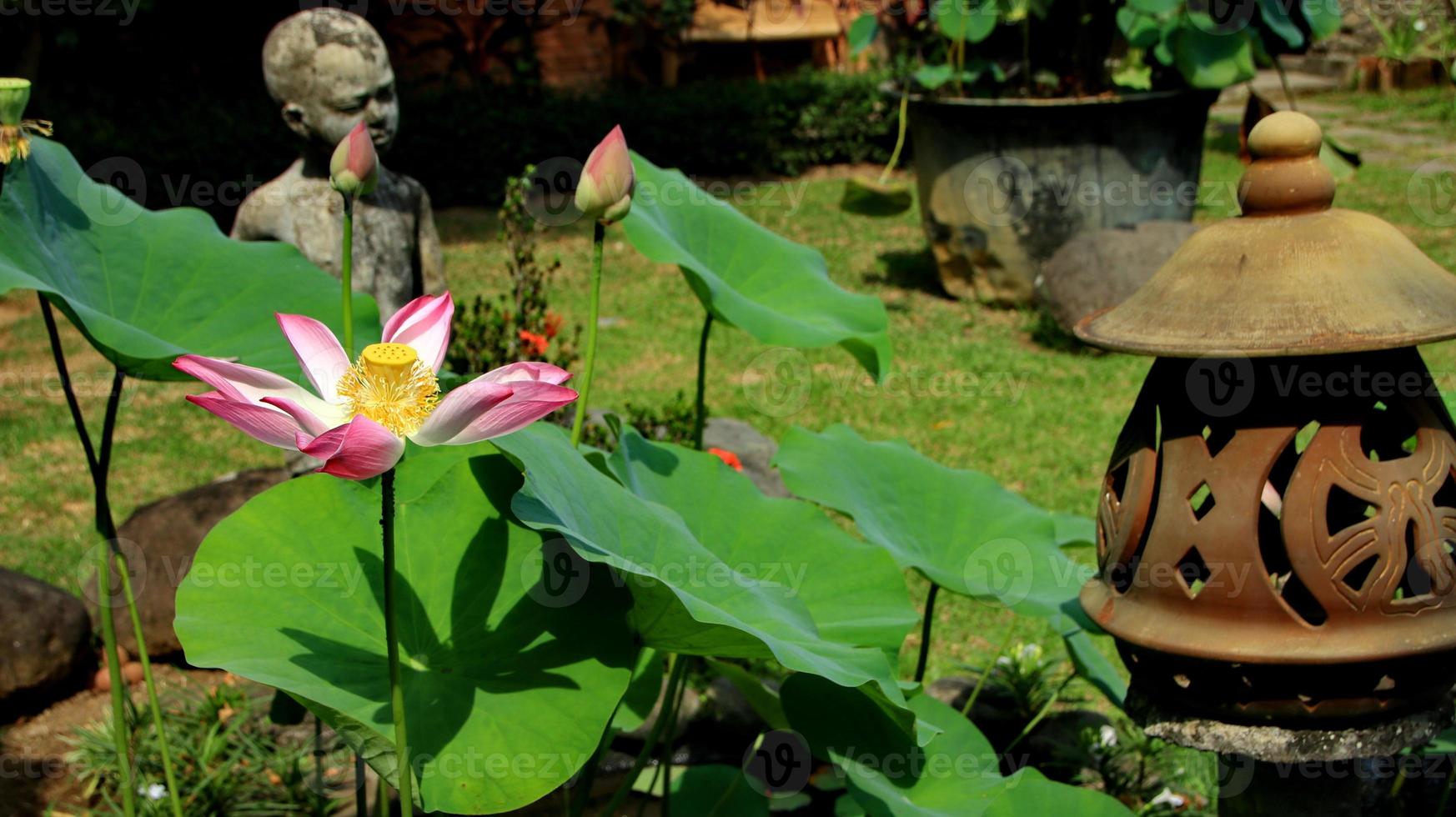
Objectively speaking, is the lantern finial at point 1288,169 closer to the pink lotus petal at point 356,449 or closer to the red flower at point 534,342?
the pink lotus petal at point 356,449

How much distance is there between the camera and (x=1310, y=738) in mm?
1622

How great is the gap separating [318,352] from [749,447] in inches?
112

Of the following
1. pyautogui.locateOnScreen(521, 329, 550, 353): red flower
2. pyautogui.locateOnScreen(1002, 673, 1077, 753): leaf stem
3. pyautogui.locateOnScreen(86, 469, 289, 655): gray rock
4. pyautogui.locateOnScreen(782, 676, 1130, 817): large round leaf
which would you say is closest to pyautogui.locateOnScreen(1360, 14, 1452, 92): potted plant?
pyautogui.locateOnScreen(521, 329, 550, 353): red flower

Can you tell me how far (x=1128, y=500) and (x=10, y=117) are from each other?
1.59 meters

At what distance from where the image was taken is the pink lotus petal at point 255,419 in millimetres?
1084

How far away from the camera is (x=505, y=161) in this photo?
957 cm

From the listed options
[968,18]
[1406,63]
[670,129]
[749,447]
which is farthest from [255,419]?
[1406,63]

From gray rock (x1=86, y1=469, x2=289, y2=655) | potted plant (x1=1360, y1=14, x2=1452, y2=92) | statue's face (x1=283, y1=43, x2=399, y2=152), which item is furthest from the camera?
potted plant (x1=1360, y1=14, x2=1452, y2=92)

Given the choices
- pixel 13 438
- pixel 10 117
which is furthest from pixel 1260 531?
pixel 13 438

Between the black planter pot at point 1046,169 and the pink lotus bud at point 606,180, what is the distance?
481cm

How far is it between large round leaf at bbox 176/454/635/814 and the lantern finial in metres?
0.99

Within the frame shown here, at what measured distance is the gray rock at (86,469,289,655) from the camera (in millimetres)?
3299

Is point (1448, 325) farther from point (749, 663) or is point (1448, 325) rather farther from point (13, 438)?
point (13, 438)

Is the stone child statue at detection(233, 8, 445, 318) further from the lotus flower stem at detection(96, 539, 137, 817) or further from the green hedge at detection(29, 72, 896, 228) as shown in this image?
the green hedge at detection(29, 72, 896, 228)
